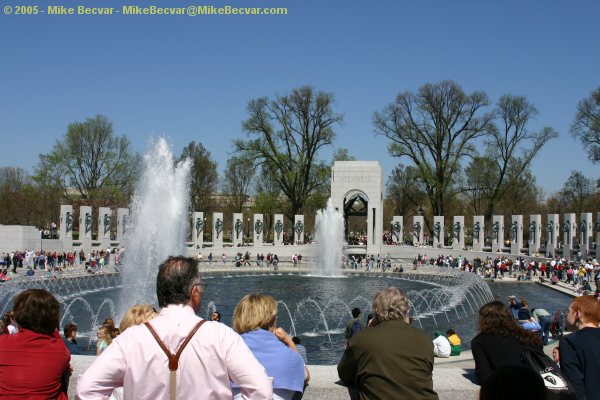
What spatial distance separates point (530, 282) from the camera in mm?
31578

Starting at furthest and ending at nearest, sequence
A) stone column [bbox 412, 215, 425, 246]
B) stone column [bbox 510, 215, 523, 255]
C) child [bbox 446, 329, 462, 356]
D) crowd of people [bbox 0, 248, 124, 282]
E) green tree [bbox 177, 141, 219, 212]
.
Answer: green tree [bbox 177, 141, 219, 212] → stone column [bbox 412, 215, 425, 246] → stone column [bbox 510, 215, 523, 255] → crowd of people [bbox 0, 248, 124, 282] → child [bbox 446, 329, 462, 356]

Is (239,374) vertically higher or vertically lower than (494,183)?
lower

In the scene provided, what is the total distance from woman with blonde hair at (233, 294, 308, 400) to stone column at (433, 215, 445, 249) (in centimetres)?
4481

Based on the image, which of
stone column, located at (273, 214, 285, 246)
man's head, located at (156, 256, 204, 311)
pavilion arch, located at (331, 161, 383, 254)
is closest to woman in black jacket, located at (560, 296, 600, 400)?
man's head, located at (156, 256, 204, 311)

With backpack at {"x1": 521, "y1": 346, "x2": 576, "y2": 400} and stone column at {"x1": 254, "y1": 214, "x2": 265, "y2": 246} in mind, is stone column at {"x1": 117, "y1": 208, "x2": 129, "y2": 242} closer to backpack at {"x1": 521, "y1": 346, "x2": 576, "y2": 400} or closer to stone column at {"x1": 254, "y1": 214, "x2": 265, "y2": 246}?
stone column at {"x1": 254, "y1": 214, "x2": 265, "y2": 246}

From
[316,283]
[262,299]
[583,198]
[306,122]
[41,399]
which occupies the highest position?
[306,122]

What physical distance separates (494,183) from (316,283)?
30.1 metres

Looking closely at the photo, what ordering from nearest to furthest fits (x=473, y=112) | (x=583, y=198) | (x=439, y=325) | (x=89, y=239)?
(x=439, y=325), (x=89, y=239), (x=473, y=112), (x=583, y=198)

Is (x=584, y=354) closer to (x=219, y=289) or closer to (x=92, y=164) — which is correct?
(x=219, y=289)

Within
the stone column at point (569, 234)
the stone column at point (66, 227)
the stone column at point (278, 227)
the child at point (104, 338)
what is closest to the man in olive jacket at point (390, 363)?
the child at point (104, 338)

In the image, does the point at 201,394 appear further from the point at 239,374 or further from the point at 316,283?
the point at 316,283

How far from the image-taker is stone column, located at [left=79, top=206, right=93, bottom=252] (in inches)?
1720

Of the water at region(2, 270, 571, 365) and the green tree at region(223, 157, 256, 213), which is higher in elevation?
the green tree at region(223, 157, 256, 213)

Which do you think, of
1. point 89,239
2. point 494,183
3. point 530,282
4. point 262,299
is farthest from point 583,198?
point 262,299
